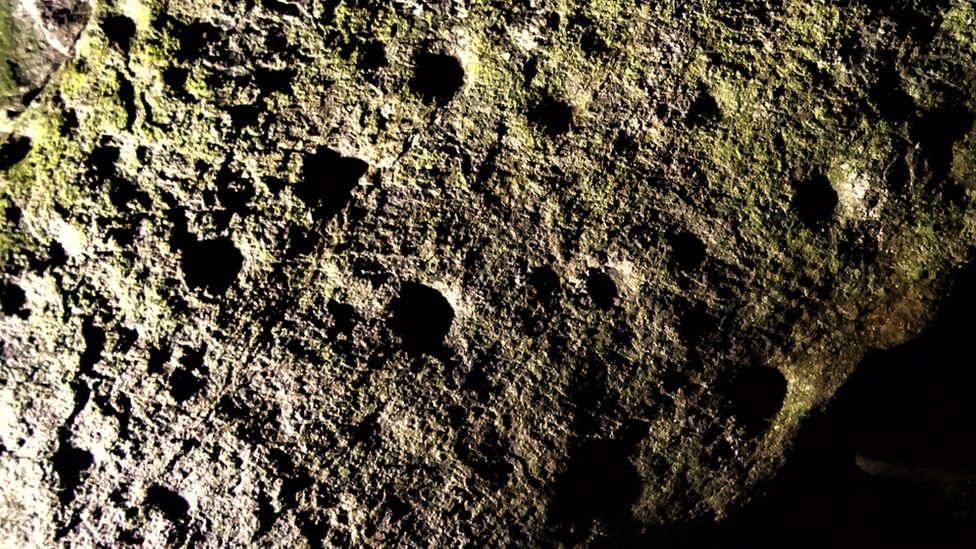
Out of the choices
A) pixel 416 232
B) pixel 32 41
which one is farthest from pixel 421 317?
pixel 32 41

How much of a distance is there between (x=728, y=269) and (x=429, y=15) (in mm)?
885

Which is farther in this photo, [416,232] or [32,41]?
[32,41]

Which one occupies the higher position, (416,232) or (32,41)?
(32,41)

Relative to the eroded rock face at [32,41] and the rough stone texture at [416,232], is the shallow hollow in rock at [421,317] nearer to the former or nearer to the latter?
the rough stone texture at [416,232]

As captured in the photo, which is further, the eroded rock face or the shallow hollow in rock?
the eroded rock face

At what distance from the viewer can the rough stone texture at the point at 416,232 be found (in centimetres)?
144

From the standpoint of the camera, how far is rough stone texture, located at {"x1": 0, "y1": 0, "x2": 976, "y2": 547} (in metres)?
1.44

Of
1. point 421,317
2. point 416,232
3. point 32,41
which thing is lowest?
point 421,317

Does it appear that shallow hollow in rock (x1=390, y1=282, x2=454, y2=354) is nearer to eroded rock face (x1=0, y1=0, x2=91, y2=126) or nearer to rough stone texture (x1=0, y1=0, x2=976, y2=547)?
rough stone texture (x1=0, y1=0, x2=976, y2=547)

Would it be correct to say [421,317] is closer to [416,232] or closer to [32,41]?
[416,232]

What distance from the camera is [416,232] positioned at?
4.83ft

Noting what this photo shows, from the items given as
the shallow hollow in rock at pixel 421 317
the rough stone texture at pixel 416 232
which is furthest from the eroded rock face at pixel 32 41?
the shallow hollow in rock at pixel 421 317

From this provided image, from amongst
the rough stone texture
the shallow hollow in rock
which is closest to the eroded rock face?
the rough stone texture

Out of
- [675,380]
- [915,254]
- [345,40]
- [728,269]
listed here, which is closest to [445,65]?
[345,40]
